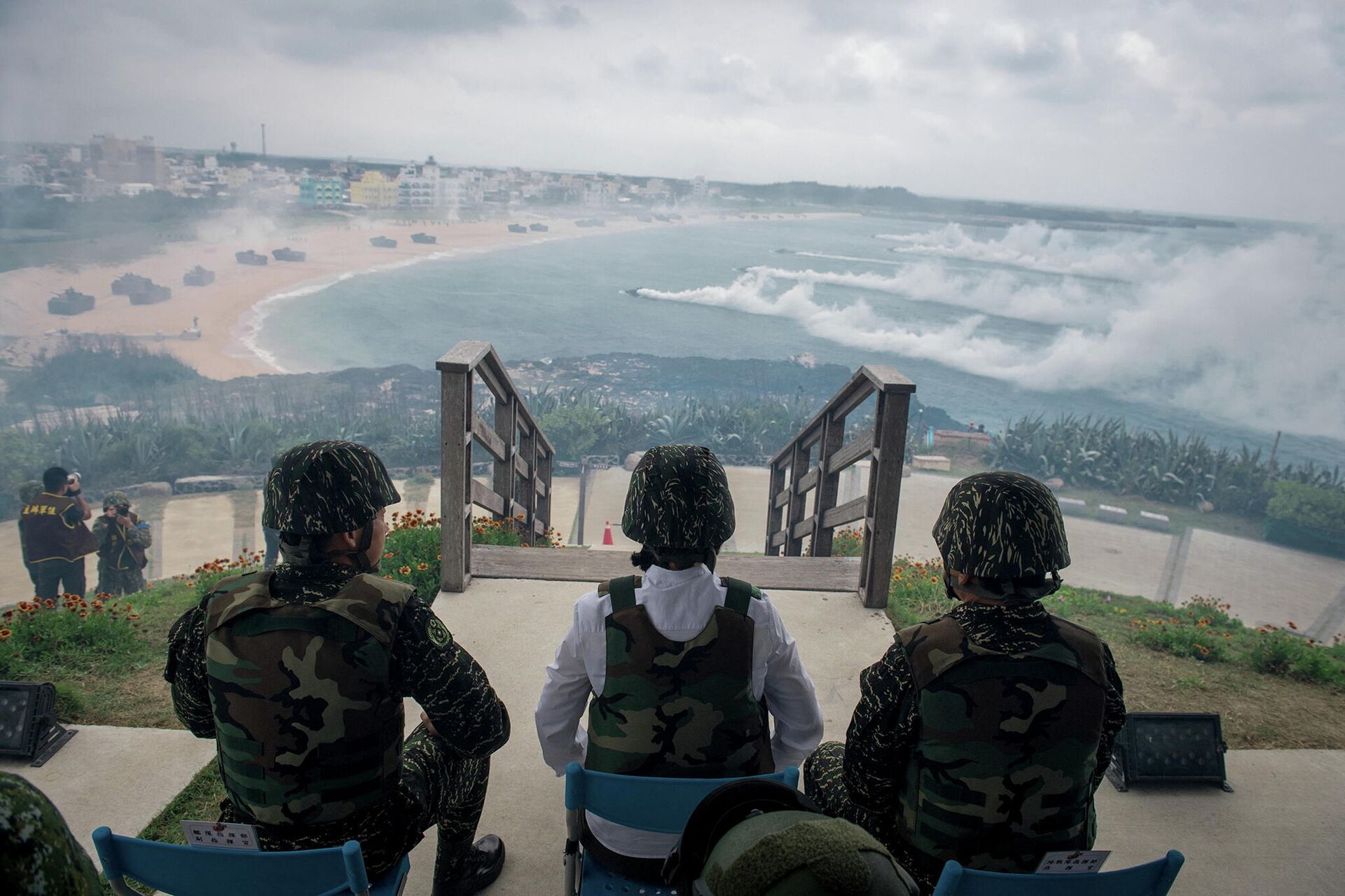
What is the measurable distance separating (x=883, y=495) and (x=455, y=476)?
1809mm

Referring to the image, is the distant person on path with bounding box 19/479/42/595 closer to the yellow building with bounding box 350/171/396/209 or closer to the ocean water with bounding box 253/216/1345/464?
the ocean water with bounding box 253/216/1345/464

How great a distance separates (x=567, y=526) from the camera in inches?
741

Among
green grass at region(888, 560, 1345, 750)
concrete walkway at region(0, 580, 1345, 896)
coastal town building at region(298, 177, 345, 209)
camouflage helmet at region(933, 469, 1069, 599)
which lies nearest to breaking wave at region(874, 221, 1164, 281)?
coastal town building at region(298, 177, 345, 209)

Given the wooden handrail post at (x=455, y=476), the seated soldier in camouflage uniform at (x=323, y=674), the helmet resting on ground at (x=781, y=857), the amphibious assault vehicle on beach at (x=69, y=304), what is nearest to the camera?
the helmet resting on ground at (x=781, y=857)

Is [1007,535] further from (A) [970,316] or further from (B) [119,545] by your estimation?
(A) [970,316]

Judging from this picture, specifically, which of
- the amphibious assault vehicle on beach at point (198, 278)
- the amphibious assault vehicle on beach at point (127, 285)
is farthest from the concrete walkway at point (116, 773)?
the amphibious assault vehicle on beach at point (198, 278)

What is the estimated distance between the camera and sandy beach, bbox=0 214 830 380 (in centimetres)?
5016

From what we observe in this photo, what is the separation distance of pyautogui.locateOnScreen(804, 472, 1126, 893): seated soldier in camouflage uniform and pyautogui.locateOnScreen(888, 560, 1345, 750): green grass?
2.26m

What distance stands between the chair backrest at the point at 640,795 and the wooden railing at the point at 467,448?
2.18 m

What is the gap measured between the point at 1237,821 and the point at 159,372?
5320cm

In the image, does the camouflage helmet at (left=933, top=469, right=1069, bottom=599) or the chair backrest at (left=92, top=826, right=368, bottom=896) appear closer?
the chair backrest at (left=92, top=826, right=368, bottom=896)

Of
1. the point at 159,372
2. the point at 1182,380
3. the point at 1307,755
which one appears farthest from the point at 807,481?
the point at 1182,380

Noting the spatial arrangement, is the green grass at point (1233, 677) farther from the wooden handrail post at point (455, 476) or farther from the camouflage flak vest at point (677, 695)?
the camouflage flak vest at point (677, 695)

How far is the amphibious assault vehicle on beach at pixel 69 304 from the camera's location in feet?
166
